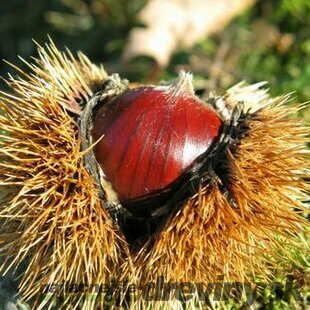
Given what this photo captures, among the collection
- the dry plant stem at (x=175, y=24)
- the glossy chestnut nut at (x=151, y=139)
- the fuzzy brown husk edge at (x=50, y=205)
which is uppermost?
the dry plant stem at (x=175, y=24)

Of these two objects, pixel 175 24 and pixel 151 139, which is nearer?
pixel 151 139

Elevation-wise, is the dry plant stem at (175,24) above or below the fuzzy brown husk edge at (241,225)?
above

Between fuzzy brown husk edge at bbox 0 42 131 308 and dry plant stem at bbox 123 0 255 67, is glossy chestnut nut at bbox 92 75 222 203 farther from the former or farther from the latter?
dry plant stem at bbox 123 0 255 67

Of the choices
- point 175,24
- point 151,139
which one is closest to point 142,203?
point 151,139

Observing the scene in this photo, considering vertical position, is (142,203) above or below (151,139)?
below

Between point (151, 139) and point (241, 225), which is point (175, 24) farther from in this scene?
point (241, 225)

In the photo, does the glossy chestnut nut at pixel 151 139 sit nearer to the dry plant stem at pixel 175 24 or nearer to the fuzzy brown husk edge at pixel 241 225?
the fuzzy brown husk edge at pixel 241 225

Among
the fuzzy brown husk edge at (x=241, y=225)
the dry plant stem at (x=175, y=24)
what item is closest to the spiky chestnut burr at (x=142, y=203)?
the fuzzy brown husk edge at (x=241, y=225)

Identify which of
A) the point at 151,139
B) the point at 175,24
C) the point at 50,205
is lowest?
the point at 50,205

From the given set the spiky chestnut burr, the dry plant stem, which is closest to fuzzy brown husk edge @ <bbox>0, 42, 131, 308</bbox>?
the spiky chestnut burr
